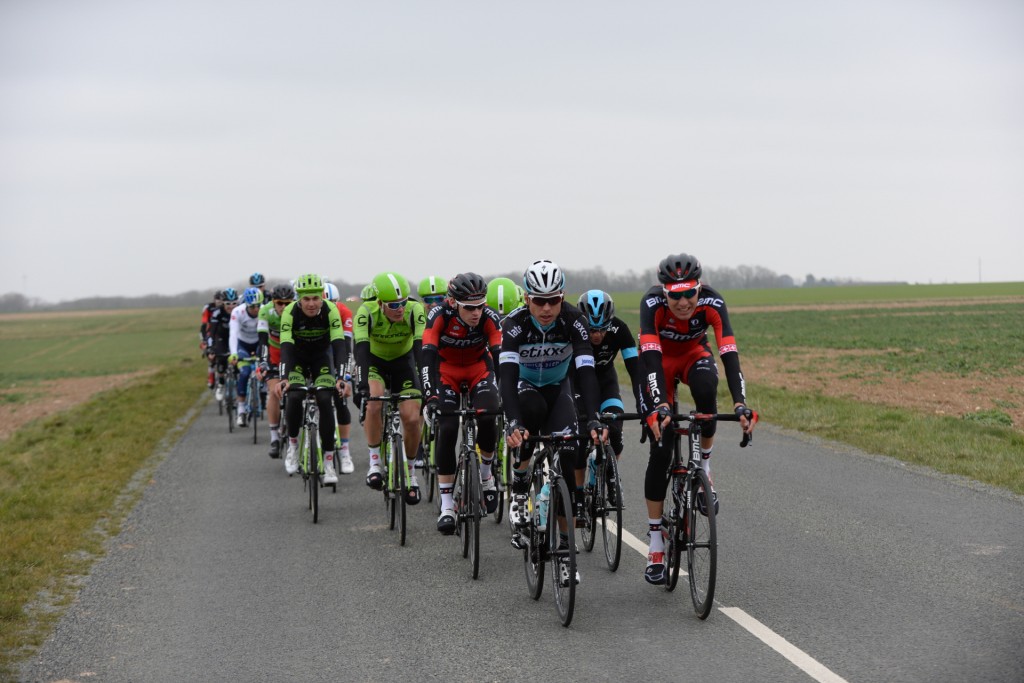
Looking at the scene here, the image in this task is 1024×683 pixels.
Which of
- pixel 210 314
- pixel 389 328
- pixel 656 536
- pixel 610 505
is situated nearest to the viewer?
pixel 656 536

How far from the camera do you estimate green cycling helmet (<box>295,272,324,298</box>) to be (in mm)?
10758

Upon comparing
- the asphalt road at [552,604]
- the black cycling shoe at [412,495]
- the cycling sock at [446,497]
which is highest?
the cycling sock at [446,497]

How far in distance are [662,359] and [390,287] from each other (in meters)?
3.27

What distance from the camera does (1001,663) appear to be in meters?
5.19

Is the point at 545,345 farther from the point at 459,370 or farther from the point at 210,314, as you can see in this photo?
the point at 210,314

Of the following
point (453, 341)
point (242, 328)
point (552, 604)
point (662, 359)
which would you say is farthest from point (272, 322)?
point (552, 604)

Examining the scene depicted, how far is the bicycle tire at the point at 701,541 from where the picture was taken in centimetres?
610

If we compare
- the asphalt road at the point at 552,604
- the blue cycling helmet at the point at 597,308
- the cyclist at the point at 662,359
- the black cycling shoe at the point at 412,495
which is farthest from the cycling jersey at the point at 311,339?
the cyclist at the point at 662,359

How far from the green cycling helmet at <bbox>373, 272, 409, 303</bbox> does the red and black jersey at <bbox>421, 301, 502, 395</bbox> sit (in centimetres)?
74

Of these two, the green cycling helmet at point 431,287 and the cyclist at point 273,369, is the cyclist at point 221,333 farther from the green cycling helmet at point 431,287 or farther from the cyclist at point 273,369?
the green cycling helmet at point 431,287

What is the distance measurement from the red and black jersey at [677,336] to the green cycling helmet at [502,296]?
2.98 metres

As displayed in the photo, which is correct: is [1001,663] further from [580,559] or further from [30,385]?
[30,385]

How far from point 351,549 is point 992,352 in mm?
28053

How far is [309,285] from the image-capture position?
35.4 ft
